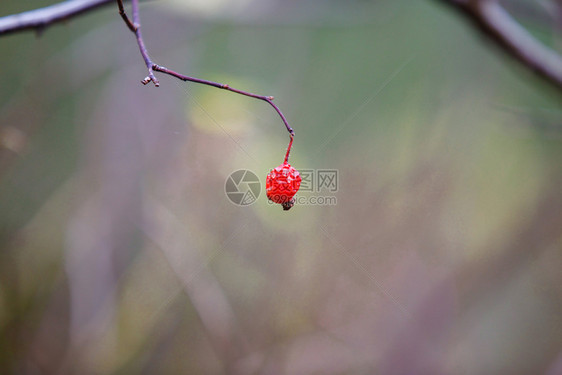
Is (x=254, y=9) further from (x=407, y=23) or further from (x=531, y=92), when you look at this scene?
(x=531, y=92)

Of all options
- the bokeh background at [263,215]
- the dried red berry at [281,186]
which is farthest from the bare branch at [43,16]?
the bokeh background at [263,215]

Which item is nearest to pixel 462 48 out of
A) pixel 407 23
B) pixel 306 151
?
pixel 407 23

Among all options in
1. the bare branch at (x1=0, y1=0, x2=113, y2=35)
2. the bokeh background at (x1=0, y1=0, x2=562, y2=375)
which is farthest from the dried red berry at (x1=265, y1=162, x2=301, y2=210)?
the bokeh background at (x1=0, y1=0, x2=562, y2=375)

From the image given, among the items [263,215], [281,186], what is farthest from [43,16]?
[263,215]

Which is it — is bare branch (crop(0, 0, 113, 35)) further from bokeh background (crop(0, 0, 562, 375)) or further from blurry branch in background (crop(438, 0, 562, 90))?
blurry branch in background (crop(438, 0, 562, 90))

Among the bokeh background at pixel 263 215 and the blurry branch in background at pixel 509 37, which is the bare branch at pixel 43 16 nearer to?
the bokeh background at pixel 263 215

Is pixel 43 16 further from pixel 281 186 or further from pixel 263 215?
pixel 263 215
